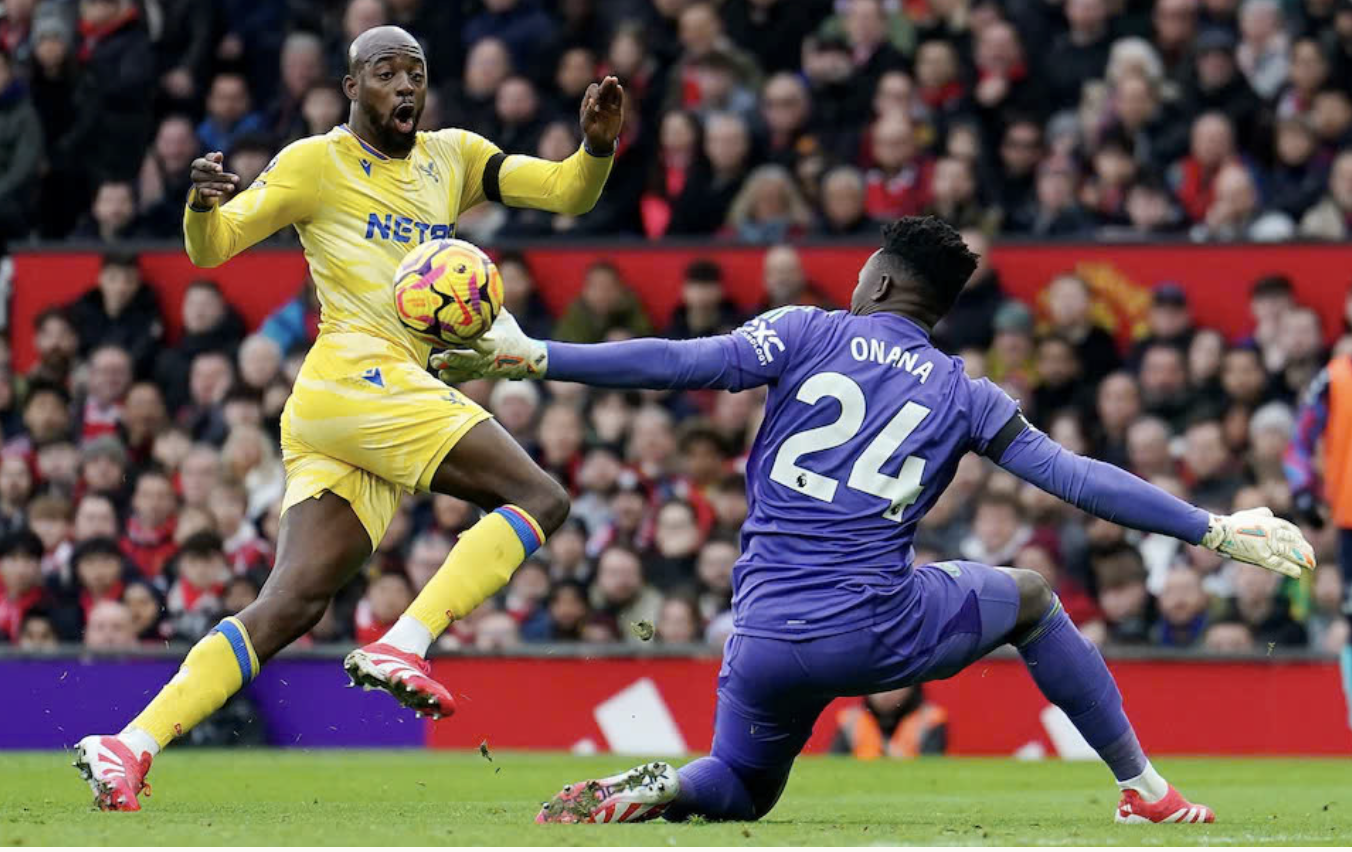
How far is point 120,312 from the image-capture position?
16344 millimetres

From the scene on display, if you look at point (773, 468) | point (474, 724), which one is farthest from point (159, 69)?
point (773, 468)

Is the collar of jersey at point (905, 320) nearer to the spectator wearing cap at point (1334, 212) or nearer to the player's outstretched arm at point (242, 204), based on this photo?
the player's outstretched arm at point (242, 204)

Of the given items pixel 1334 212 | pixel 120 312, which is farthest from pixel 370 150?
pixel 1334 212

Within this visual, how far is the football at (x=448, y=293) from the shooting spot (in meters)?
7.44

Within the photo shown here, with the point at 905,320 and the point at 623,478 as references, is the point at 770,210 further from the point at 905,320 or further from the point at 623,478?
the point at 905,320

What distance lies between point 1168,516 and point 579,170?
264cm

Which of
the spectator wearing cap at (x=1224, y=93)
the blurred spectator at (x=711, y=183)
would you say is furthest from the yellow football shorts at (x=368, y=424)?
the spectator wearing cap at (x=1224, y=93)

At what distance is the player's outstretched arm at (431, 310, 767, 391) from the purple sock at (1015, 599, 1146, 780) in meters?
1.46

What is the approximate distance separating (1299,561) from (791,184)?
8775mm

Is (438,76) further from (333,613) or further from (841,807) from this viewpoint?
(841,807)

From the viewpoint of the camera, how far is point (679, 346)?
24.3 feet

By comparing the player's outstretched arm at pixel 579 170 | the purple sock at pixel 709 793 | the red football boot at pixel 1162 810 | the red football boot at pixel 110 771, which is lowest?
the red football boot at pixel 1162 810

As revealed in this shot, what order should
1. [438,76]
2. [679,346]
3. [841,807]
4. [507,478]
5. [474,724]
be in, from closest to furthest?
[679,346], [507,478], [841,807], [474,724], [438,76]

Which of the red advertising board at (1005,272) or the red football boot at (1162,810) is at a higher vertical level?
the red advertising board at (1005,272)
